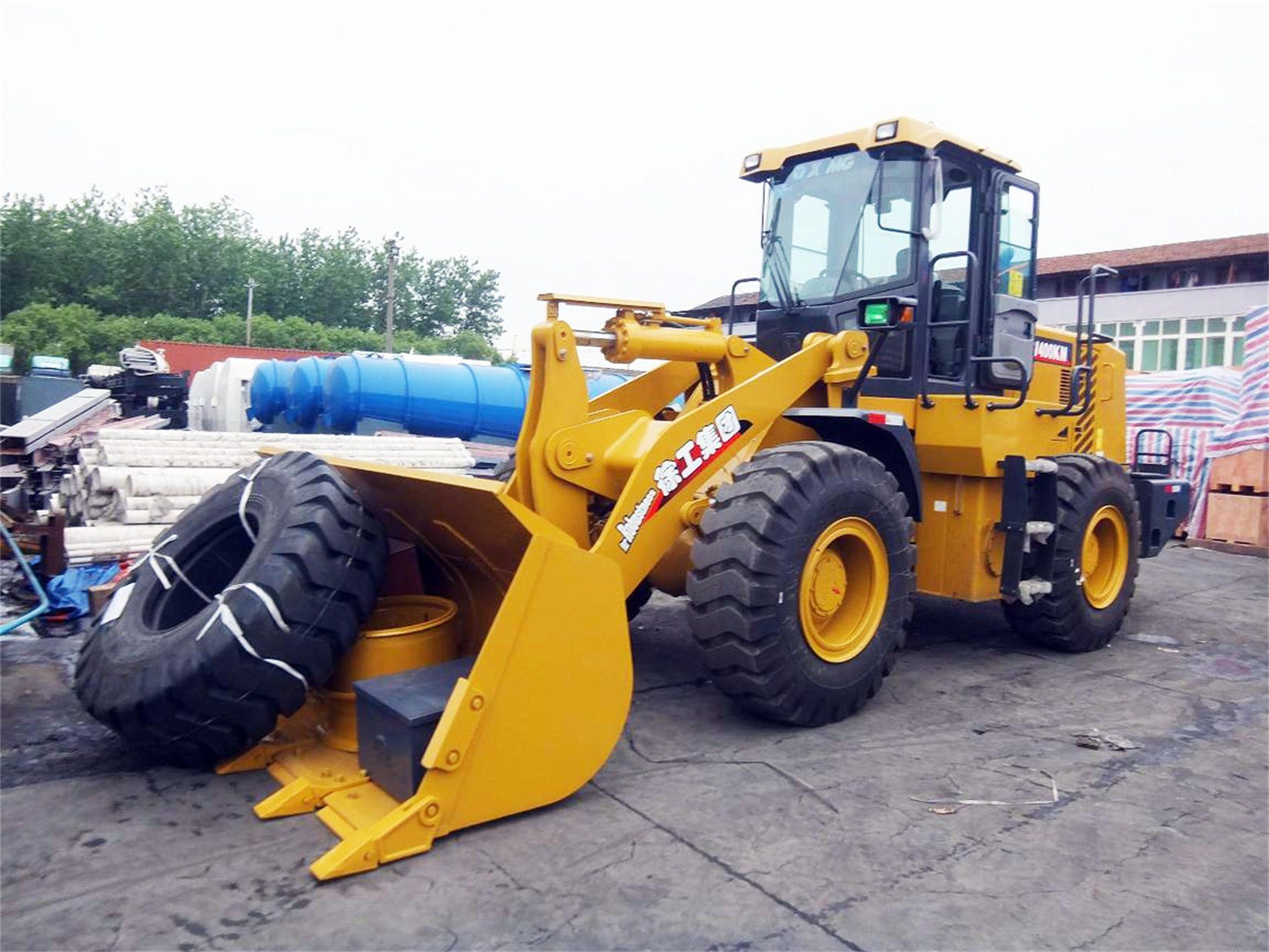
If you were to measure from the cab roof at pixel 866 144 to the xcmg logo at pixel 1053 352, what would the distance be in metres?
1.15

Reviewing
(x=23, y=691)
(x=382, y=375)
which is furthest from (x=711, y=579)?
(x=382, y=375)

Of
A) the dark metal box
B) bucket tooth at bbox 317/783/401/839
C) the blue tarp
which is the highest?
the dark metal box

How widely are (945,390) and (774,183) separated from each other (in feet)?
5.53

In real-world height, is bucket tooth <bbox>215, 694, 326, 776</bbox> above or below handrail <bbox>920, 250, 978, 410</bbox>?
below

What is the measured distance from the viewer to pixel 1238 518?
12.1m

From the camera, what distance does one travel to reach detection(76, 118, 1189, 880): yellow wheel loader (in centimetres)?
343

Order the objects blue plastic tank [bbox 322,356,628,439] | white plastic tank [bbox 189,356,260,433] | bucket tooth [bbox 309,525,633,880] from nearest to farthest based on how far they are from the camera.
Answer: bucket tooth [bbox 309,525,633,880] → blue plastic tank [bbox 322,356,628,439] → white plastic tank [bbox 189,356,260,433]

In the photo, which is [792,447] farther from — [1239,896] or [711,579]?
[1239,896]

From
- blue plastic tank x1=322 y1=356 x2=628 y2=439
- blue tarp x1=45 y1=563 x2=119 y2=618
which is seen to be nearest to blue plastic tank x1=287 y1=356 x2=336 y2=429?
blue plastic tank x1=322 y1=356 x2=628 y2=439

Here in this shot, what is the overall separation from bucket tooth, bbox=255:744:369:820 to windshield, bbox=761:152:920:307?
3670 mm

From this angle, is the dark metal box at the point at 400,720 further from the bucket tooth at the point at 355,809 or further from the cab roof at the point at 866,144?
the cab roof at the point at 866,144

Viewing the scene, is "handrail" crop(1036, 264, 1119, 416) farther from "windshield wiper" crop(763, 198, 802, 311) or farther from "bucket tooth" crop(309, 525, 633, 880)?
"bucket tooth" crop(309, 525, 633, 880)

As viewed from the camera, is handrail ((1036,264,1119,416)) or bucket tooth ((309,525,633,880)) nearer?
bucket tooth ((309,525,633,880))

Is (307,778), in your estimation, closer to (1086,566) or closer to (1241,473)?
(1086,566)
